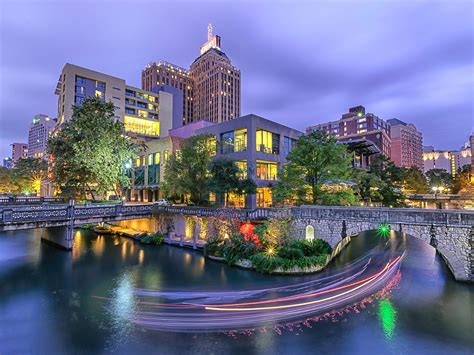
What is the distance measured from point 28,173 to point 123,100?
35.5 meters

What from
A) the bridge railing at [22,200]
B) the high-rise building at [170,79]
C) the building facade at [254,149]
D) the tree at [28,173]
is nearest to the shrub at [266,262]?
the building facade at [254,149]

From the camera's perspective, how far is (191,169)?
3206 centimetres

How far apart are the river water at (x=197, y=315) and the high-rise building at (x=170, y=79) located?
106085mm

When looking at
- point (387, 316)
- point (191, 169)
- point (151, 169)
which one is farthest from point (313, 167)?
point (151, 169)

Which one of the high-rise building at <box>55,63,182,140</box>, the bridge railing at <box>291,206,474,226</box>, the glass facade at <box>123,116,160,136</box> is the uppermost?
the high-rise building at <box>55,63,182,140</box>

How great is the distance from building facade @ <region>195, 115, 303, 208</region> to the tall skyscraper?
73.5 m

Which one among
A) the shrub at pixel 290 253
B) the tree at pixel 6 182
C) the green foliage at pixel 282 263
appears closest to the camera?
the green foliage at pixel 282 263

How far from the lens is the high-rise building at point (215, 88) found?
370 ft

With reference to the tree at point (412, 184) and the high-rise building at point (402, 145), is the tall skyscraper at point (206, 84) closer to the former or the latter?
the tree at point (412, 184)

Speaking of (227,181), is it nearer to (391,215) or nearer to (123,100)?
(391,215)

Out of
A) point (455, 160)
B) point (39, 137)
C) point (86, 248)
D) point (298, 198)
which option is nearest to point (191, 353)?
point (298, 198)

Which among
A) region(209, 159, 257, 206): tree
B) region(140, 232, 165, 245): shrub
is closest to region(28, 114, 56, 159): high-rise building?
region(140, 232, 165, 245): shrub

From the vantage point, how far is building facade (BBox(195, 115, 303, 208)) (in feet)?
116

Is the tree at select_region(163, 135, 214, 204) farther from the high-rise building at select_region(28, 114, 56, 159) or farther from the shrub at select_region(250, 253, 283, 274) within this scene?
the high-rise building at select_region(28, 114, 56, 159)
